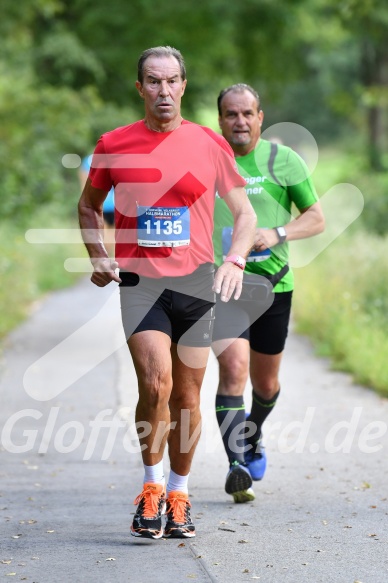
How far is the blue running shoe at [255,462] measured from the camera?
7.15 m

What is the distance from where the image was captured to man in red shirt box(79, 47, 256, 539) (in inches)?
220

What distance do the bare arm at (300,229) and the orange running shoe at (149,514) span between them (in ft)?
5.09

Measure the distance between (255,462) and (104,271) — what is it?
2.01 meters

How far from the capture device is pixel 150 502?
5.63 metres

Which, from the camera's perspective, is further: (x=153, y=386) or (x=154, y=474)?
(x=154, y=474)

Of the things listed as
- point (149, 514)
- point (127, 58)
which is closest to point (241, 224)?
point (149, 514)

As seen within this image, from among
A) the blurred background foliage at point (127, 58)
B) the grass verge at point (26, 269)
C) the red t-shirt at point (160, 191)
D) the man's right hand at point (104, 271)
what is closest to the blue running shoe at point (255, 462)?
the red t-shirt at point (160, 191)

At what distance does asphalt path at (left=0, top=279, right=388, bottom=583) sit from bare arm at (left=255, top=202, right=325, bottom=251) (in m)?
1.41

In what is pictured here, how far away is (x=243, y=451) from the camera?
22.1 ft

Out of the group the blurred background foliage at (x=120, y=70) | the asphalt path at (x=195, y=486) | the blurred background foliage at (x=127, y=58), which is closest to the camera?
the asphalt path at (x=195, y=486)

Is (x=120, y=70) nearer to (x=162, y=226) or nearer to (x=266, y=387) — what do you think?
(x=266, y=387)

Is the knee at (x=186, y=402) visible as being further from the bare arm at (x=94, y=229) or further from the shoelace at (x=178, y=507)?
the bare arm at (x=94, y=229)

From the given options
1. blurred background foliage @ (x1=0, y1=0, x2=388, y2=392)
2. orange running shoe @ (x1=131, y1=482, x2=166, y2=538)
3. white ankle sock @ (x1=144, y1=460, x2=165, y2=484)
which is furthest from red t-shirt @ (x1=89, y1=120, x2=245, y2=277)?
blurred background foliage @ (x1=0, y1=0, x2=388, y2=392)

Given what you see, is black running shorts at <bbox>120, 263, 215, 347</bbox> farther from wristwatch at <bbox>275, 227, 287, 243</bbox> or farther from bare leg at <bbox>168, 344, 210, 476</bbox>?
wristwatch at <bbox>275, 227, 287, 243</bbox>
